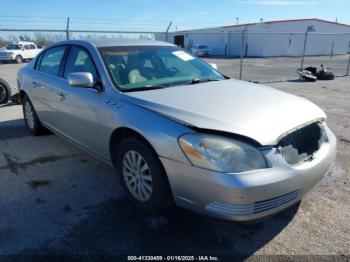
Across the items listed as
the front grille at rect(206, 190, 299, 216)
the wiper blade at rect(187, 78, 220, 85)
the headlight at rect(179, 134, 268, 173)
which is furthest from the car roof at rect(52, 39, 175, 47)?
the front grille at rect(206, 190, 299, 216)

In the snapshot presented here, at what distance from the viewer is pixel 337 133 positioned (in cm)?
577

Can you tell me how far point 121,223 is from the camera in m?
3.06

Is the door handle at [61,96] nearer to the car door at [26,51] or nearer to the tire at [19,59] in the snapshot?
the tire at [19,59]

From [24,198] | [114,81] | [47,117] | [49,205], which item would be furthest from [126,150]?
[47,117]

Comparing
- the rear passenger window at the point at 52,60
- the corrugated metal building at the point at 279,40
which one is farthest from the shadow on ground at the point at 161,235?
the corrugated metal building at the point at 279,40

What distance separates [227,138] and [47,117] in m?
3.19

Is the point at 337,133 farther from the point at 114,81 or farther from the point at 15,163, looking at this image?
the point at 15,163

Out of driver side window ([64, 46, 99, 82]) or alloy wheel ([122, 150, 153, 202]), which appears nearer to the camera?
alloy wheel ([122, 150, 153, 202])

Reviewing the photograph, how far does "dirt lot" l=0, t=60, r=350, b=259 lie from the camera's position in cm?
273

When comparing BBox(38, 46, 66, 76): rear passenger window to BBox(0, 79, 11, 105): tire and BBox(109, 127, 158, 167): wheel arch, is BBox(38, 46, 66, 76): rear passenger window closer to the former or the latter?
BBox(109, 127, 158, 167): wheel arch

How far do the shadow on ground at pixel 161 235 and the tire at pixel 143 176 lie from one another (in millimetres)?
166

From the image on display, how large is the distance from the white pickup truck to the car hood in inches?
1067

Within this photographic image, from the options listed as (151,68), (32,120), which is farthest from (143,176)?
(32,120)

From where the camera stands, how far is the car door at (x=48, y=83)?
14.4 feet
